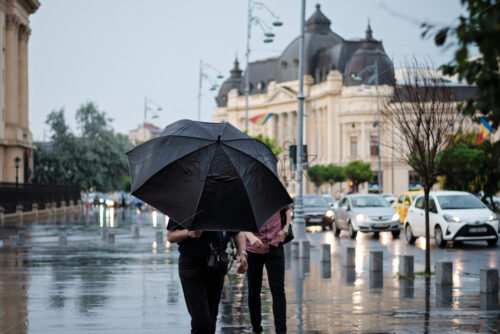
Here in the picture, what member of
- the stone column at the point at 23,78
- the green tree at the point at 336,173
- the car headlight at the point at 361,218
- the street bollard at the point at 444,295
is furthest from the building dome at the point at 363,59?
the street bollard at the point at 444,295

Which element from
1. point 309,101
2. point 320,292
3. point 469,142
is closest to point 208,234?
point 320,292

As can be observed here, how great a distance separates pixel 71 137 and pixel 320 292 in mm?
78042

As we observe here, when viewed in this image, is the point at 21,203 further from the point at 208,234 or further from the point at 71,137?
the point at 208,234

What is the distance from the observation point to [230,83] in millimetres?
165375

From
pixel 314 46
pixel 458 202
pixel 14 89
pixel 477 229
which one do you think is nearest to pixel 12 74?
pixel 14 89

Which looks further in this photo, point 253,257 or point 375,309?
point 375,309

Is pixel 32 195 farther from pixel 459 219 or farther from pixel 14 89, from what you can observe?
pixel 459 219

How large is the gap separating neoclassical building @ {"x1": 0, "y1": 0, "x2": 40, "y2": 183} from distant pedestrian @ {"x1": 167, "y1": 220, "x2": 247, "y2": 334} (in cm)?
6548

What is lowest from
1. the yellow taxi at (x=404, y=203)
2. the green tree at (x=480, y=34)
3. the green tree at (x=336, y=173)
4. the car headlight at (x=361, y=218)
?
the car headlight at (x=361, y=218)

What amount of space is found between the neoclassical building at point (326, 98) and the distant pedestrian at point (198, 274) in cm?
10010

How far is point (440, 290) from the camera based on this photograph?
44.3ft

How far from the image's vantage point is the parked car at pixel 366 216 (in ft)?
104

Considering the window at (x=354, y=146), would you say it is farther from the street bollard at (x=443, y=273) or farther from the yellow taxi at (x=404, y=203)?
the street bollard at (x=443, y=273)

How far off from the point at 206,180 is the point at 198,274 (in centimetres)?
73
